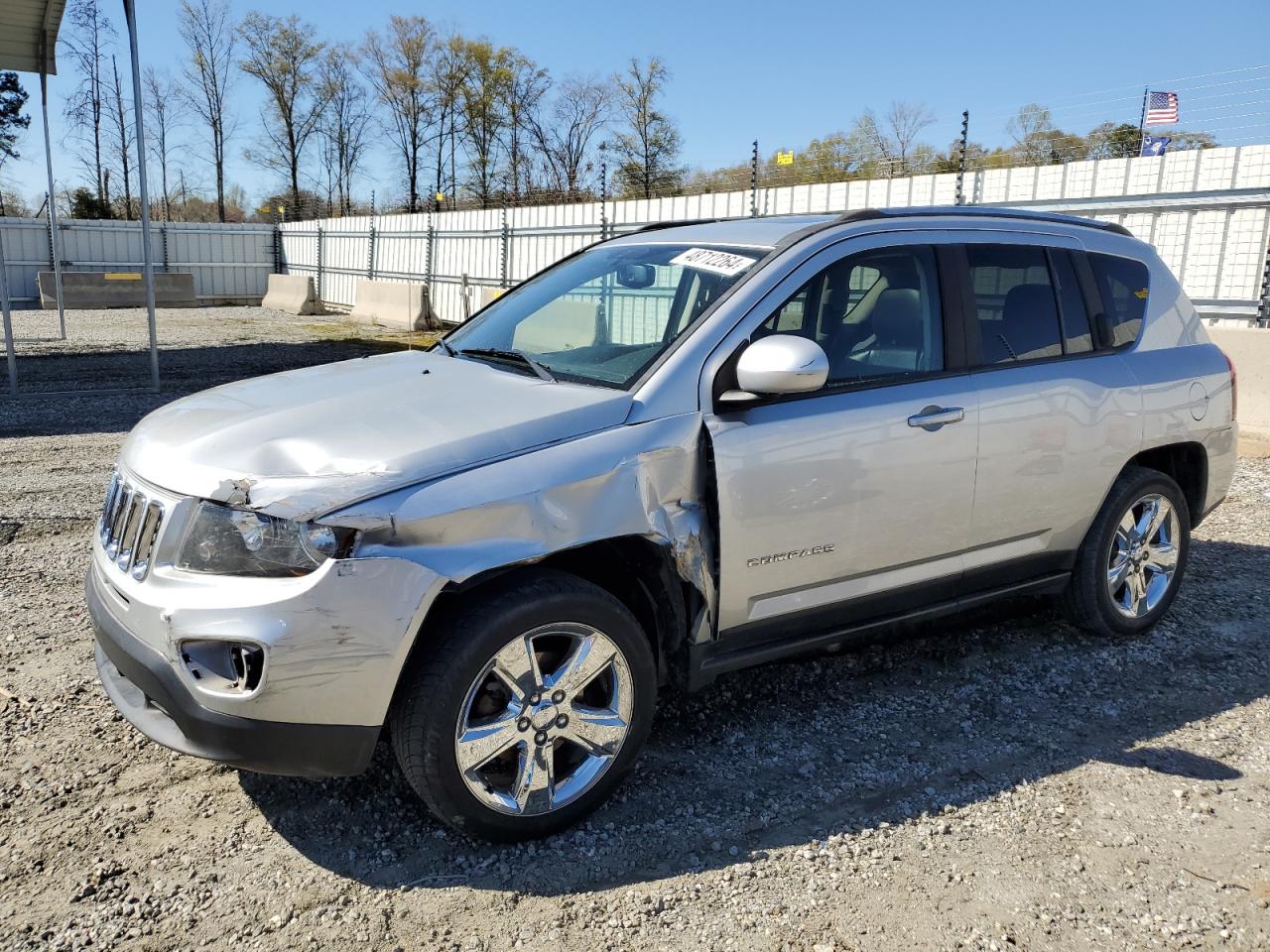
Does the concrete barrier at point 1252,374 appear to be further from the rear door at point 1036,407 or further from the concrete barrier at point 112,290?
the concrete barrier at point 112,290

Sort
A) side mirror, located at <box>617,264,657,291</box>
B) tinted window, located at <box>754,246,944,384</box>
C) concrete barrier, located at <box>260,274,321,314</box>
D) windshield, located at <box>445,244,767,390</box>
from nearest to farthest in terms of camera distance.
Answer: windshield, located at <box>445,244,767,390</box>
tinted window, located at <box>754,246,944,384</box>
side mirror, located at <box>617,264,657,291</box>
concrete barrier, located at <box>260,274,321,314</box>

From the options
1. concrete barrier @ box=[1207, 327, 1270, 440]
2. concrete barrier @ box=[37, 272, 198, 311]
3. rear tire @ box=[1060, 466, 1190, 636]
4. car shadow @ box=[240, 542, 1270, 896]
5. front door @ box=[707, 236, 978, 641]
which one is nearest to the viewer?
car shadow @ box=[240, 542, 1270, 896]

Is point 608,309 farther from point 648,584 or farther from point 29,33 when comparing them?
point 29,33

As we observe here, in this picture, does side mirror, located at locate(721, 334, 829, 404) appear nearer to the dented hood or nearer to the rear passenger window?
the dented hood

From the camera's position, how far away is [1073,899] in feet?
9.25

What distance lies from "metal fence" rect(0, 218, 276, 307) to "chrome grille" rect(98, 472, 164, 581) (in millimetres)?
30404

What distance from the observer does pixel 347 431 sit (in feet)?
9.66

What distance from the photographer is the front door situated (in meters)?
3.28

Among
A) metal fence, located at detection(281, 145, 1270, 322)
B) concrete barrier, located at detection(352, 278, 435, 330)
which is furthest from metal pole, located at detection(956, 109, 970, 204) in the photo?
concrete barrier, located at detection(352, 278, 435, 330)

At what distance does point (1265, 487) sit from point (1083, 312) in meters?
4.39

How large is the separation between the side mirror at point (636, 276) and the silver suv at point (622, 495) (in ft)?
0.05

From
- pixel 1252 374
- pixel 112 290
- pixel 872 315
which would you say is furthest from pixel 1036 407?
pixel 112 290

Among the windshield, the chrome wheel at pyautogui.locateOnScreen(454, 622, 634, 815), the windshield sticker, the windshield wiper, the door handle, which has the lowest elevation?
the chrome wheel at pyautogui.locateOnScreen(454, 622, 634, 815)

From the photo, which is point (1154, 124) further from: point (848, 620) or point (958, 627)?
point (848, 620)
